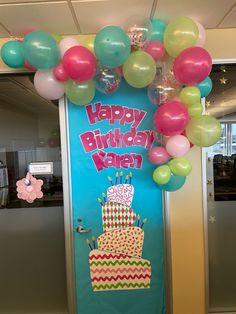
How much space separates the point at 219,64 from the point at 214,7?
20.1 inches

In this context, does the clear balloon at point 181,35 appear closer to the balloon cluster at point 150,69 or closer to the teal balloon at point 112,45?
the balloon cluster at point 150,69

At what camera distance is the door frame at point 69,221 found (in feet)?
7.29

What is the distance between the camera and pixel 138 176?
2260 millimetres

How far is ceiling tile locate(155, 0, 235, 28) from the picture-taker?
1.76 m

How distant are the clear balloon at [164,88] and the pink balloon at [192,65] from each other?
168 mm

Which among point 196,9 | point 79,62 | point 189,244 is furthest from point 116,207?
point 196,9

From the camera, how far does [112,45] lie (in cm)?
161

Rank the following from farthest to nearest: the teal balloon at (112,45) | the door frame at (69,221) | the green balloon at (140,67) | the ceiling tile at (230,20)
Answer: the door frame at (69,221)
the ceiling tile at (230,20)
the green balloon at (140,67)
the teal balloon at (112,45)

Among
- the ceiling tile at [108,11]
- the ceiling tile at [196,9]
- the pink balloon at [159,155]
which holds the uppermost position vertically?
the ceiling tile at [196,9]

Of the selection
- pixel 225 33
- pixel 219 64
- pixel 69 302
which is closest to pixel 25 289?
pixel 69 302

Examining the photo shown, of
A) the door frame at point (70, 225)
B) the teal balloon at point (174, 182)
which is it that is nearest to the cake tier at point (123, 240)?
the door frame at point (70, 225)

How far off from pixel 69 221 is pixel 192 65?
1.50 meters

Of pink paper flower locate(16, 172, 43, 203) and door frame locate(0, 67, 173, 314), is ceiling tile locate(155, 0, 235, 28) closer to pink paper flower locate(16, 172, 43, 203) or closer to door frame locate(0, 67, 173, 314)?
door frame locate(0, 67, 173, 314)

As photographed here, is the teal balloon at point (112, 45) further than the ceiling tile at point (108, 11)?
No
